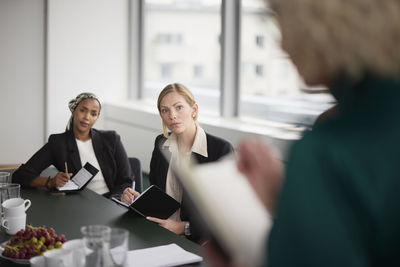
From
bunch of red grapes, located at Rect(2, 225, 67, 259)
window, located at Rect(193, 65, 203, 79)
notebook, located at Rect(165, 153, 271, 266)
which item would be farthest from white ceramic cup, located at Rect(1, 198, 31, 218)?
window, located at Rect(193, 65, 203, 79)

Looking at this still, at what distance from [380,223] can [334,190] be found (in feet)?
0.22

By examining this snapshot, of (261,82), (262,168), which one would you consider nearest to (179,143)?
(262,168)

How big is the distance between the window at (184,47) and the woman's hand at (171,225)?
12.1 ft

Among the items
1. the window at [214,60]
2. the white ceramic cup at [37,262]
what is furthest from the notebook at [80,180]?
the window at [214,60]

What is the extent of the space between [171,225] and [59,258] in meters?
1.08

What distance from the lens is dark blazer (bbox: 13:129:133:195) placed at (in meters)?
3.71

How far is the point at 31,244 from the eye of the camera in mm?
2021

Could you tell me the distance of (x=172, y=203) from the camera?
9.08ft

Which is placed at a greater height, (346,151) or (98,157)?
(346,151)

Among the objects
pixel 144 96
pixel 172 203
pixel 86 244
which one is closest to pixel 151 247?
pixel 172 203

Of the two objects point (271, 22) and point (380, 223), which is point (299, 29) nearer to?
point (271, 22)

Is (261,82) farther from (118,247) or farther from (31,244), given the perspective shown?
(118,247)

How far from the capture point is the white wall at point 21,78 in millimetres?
7676

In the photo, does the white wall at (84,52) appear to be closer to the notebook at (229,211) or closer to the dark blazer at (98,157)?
the dark blazer at (98,157)
